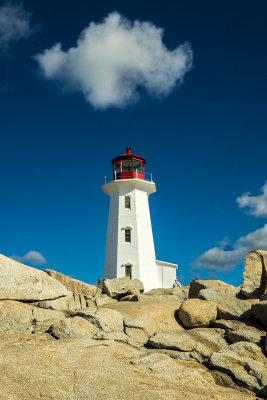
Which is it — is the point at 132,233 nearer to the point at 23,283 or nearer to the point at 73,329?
the point at 23,283

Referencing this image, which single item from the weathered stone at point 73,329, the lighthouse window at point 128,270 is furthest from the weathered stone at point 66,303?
the lighthouse window at point 128,270

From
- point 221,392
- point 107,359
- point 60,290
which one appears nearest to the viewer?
point 221,392

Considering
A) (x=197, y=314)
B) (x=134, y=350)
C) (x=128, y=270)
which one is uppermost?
(x=128, y=270)

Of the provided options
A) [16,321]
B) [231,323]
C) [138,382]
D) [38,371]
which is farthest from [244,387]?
[16,321]

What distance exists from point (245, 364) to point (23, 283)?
22.5 feet

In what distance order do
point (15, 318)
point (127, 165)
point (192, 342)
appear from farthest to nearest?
point (127, 165)
point (15, 318)
point (192, 342)

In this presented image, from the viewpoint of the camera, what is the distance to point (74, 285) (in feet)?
55.6

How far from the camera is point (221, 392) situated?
7.40 metres

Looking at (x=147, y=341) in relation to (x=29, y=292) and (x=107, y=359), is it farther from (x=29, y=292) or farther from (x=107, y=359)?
(x=29, y=292)

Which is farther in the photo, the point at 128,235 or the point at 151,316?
the point at 128,235

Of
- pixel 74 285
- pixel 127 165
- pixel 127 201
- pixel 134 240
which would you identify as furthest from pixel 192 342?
pixel 127 165

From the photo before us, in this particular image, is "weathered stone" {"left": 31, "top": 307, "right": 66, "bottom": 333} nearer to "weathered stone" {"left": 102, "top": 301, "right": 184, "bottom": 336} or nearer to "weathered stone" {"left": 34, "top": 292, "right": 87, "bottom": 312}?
"weathered stone" {"left": 34, "top": 292, "right": 87, "bottom": 312}

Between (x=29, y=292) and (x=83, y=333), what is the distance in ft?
8.87

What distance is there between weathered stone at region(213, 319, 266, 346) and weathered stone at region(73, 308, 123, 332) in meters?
3.34
